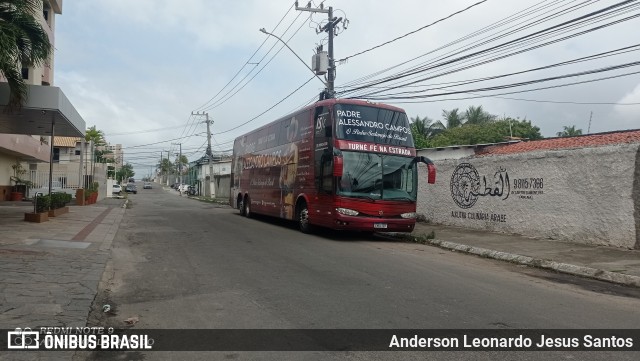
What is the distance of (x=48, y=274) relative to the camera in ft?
25.3

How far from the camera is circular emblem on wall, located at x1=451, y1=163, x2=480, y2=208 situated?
16391 millimetres

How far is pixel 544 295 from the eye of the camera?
7465mm

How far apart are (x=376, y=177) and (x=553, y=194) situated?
4.79m

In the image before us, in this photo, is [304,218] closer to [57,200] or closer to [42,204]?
[42,204]

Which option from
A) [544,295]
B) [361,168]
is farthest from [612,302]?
[361,168]

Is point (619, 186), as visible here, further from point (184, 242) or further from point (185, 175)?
point (185, 175)

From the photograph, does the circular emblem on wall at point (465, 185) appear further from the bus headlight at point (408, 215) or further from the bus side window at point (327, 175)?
the bus side window at point (327, 175)

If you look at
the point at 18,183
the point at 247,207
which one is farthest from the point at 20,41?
the point at 18,183

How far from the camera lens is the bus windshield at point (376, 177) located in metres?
13.6

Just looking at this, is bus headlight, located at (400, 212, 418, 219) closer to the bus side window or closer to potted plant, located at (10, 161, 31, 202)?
the bus side window

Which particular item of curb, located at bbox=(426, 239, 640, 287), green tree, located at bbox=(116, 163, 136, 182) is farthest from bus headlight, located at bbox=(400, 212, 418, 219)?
green tree, located at bbox=(116, 163, 136, 182)

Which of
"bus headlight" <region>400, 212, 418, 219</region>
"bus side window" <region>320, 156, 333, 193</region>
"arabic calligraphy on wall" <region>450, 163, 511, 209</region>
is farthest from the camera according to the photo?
"arabic calligraphy on wall" <region>450, 163, 511, 209</region>

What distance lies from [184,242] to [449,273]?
7.00m

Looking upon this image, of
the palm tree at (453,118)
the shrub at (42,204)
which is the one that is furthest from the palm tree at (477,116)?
the shrub at (42,204)
